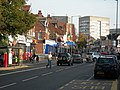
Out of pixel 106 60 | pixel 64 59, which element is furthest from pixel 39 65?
pixel 106 60

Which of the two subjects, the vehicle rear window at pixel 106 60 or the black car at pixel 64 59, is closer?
the vehicle rear window at pixel 106 60

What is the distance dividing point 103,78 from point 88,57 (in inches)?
1461

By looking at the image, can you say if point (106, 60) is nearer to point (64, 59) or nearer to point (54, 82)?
point (54, 82)

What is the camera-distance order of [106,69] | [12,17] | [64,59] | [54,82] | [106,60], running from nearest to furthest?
1. [54,82]
2. [106,69]
3. [106,60]
4. [12,17]
5. [64,59]

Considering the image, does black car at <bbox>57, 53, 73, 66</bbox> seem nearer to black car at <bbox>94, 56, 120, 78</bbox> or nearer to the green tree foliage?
the green tree foliage

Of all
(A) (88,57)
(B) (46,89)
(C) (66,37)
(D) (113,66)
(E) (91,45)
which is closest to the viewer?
(B) (46,89)

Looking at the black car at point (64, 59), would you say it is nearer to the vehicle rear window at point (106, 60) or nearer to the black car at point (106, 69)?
the vehicle rear window at point (106, 60)

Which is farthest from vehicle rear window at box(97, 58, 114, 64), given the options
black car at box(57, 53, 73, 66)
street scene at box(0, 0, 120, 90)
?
black car at box(57, 53, 73, 66)

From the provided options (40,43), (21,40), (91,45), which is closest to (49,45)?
(40,43)

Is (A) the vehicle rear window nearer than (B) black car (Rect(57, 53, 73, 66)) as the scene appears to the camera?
Yes

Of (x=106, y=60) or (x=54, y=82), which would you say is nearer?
(x=54, y=82)

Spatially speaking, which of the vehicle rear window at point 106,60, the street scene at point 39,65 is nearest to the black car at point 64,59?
the street scene at point 39,65

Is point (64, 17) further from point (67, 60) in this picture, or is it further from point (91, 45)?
point (67, 60)

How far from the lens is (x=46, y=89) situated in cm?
1820
